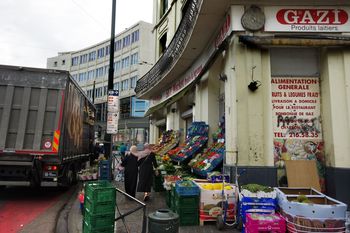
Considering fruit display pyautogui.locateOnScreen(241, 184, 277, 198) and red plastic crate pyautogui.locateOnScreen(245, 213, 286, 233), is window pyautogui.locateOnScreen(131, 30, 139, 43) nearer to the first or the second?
fruit display pyautogui.locateOnScreen(241, 184, 277, 198)

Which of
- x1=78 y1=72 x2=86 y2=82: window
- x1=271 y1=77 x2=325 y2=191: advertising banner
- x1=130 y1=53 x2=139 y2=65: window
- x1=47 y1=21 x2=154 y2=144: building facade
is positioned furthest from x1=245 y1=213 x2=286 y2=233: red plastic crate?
x1=78 y1=72 x2=86 y2=82: window

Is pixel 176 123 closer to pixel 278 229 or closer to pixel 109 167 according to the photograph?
pixel 109 167

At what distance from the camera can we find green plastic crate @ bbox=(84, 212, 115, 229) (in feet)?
17.4

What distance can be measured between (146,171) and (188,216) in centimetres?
301

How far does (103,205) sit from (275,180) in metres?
4.44

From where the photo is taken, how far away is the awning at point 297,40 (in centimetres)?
780

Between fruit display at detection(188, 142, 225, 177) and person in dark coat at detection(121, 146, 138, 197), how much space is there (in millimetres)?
1869

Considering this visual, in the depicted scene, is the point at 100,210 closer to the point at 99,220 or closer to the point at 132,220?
the point at 99,220

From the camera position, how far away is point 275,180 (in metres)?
7.73

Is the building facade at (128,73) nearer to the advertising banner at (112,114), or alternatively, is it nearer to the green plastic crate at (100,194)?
the advertising banner at (112,114)

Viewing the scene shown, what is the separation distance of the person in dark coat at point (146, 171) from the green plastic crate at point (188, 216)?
2762 millimetres

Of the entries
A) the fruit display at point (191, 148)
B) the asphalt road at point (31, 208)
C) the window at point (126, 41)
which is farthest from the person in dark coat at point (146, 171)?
the window at point (126, 41)

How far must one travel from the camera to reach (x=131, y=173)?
9242 mm

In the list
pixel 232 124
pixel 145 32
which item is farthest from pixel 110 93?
pixel 145 32
